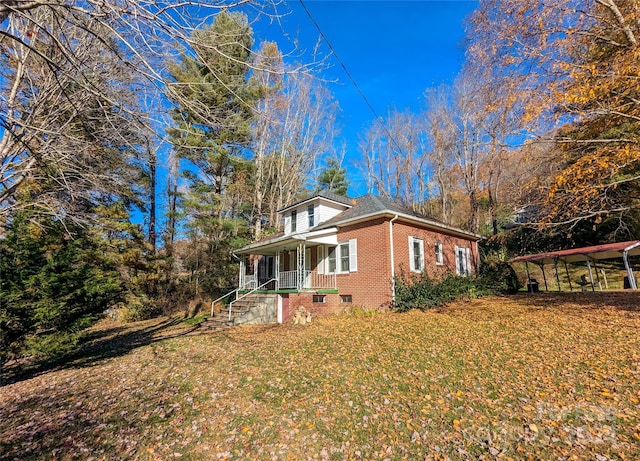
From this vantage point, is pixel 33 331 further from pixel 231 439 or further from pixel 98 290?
pixel 231 439

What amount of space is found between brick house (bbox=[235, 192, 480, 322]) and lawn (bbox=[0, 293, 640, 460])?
3.85 m

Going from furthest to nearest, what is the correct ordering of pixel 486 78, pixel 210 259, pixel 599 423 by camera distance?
pixel 210 259
pixel 486 78
pixel 599 423

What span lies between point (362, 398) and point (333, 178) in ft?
80.3

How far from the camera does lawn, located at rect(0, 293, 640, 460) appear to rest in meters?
3.54

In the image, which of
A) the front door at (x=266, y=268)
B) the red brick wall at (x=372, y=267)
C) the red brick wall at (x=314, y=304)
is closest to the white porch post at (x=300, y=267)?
the red brick wall at (x=314, y=304)

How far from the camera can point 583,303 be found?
32.0 feet

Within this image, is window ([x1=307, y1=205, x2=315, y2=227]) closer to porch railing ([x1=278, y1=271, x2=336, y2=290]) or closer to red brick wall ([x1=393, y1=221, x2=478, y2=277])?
porch railing ([x1=278, y1=271, x2=336, y2=290])

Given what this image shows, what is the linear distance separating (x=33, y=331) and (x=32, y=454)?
3578 millimetres

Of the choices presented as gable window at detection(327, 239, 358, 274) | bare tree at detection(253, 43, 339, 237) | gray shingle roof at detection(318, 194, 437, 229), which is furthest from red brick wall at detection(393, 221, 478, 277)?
bare tree at detection(253, 43, 339, 237)

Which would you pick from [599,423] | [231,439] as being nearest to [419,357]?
[599,423]

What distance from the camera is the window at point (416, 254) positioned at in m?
12.6

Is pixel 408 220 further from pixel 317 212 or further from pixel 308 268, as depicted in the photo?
pixel 308 268

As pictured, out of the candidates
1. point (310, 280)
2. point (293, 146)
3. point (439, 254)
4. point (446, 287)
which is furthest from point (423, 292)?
point (293, 146)

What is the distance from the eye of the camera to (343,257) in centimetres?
1330
